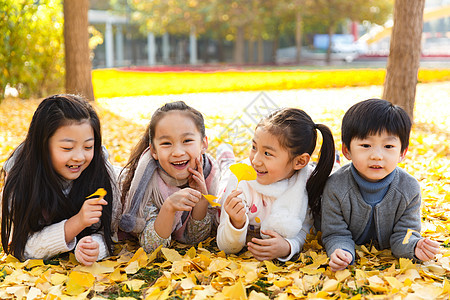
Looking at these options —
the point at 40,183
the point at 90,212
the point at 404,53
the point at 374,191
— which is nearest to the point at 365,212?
the point at 374,191

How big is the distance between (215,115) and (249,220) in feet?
16.9

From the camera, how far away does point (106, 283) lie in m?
2.21

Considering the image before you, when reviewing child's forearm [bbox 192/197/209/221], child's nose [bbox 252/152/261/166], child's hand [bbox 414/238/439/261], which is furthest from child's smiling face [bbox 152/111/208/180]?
child's hand [bbox 414/238/439/261]

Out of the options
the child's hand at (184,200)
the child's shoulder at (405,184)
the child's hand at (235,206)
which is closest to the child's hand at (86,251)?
the child's hand at (184,200)

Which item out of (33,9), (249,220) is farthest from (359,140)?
(33,9)

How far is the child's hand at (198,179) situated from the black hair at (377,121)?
79 centimetres

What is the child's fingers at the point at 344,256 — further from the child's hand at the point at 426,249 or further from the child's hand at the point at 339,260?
the child's hand at the point at 426,249

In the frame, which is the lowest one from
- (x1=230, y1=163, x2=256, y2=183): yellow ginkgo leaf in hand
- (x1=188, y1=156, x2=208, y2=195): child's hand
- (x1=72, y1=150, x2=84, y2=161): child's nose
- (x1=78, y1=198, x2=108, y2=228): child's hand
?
(x1=78, y1=198, x2=108, y2=228): child's hand

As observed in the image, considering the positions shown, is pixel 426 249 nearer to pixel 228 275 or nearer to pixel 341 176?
pixel 341 176

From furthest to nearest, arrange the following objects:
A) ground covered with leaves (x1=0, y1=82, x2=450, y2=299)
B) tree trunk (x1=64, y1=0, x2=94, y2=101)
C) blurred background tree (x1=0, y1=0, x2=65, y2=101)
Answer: blurred background tree (x1=0, y1=0, x2=65, y2=101) → tree trunk (x1=64, y1=0, x2=94, y2=101) → ground covered with leaves (x1=0, y1=82, x2=450, y2=299)

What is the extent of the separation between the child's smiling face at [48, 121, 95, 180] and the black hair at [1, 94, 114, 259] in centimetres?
2

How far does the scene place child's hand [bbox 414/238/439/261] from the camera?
219 centimetres

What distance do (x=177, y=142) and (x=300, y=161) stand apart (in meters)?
A: 0.65

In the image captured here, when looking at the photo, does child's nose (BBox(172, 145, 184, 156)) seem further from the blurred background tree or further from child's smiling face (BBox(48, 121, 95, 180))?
the blurred background tree
